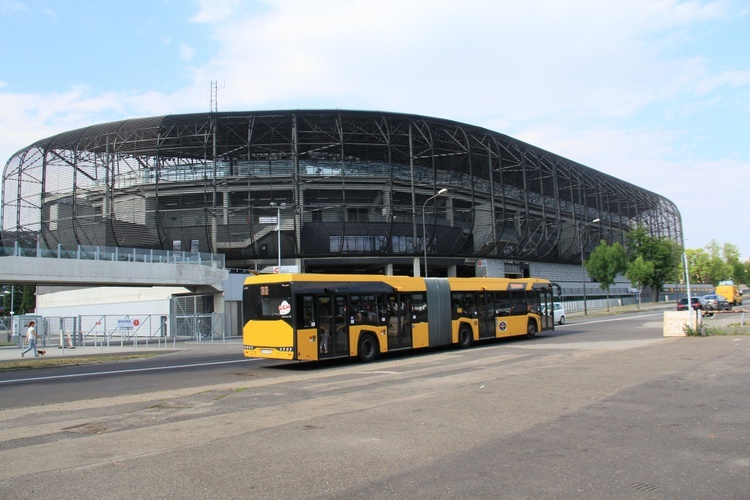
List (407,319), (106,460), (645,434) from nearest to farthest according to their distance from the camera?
1. (106,460)
2. (645,434)
3. (407,319)

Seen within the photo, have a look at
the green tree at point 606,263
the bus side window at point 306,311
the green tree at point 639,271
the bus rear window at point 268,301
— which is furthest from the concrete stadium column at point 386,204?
the bus side window at point 306,311

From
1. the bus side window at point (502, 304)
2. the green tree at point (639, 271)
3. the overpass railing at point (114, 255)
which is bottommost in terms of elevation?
the bus side window at point (502, 304)

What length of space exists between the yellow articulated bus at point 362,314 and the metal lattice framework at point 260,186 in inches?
1208

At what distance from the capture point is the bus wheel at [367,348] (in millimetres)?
18594

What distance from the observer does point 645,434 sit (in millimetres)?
7355

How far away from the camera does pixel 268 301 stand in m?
17.4

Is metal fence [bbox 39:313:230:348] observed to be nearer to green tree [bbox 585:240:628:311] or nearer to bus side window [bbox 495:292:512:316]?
bus side window [bbox 495:292:512:316]

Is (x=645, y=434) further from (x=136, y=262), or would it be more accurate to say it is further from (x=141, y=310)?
(x=141, y=310)

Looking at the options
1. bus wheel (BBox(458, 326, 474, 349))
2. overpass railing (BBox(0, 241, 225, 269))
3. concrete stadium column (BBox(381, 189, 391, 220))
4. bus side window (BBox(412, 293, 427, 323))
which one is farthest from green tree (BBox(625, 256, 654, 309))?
bus side window (BBox(412, 293, 427, 323))

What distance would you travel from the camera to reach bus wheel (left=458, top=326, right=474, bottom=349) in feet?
75.1

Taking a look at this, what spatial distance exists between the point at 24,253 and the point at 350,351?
22.2m

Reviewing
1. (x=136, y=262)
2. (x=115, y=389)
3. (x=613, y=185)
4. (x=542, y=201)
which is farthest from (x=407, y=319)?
(x=613, y=185)

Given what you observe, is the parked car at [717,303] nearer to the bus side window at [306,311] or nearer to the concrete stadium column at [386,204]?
the concrete stadium column at [386,204]

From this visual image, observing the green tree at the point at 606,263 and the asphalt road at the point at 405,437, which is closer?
the asphalt road at the point at 405,437
